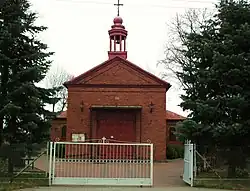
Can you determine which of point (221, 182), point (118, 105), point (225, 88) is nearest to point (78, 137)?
point (118, 105)

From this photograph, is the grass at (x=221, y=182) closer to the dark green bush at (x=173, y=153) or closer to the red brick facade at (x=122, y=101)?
the red brick facade at (x=122, y=101)

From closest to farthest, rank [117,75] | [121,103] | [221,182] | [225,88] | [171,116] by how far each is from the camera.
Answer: [221,182]
[225,88]
[121,103]
[117,75]
[171,116]

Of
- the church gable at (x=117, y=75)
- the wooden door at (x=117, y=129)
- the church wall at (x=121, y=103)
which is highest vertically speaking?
the church gable at (x=117, y=75)

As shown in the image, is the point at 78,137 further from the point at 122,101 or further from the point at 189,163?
the point at 189,163

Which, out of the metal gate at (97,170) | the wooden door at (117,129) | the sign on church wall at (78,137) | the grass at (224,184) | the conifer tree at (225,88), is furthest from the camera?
the wooden door at (117,129)

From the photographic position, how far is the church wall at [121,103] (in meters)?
30.5

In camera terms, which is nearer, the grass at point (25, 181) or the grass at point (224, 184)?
the grass at point (25, 181)

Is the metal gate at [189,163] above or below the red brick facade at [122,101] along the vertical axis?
below

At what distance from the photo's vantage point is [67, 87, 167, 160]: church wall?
30484mm

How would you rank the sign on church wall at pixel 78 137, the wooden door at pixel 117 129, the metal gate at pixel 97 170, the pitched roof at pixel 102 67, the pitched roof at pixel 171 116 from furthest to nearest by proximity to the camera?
the pitched roof at pixel 171 116, the pitched roof at pixel 102 67, the wooden door at pixel 117 129, the sign on church wall at pixel 78 137, the metal gate at pixel 97 170

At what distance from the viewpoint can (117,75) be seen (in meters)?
30.9

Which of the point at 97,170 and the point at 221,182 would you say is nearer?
the point at 97,170

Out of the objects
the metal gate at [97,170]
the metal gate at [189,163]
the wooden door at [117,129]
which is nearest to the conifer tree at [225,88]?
the metal gate at [189,163]

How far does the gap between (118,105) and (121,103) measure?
0.96 ft
